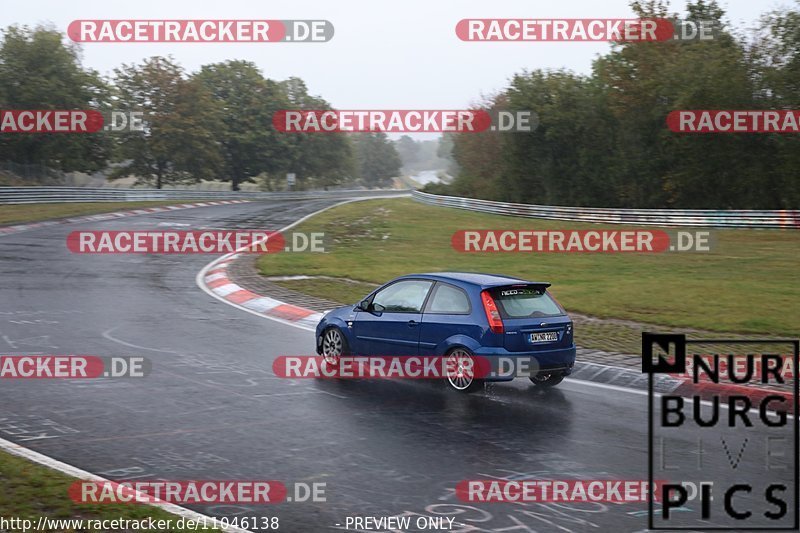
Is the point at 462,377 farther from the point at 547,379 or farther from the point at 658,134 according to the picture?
the point at 658,134

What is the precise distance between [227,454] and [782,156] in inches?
1592

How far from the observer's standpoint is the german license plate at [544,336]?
10.4 meters

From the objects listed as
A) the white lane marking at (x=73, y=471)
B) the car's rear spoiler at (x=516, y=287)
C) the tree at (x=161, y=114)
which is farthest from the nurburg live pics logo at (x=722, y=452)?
the tree at (x=161, y=114)

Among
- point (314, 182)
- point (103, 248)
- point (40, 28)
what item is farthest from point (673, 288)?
point (314, 182)

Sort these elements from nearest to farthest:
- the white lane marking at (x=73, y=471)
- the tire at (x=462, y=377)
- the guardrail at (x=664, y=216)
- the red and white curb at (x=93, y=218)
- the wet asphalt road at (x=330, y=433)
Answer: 1. the white lane marking at (x=73, y=471)
2. the wet asphalt road at (x=330, y=433)
3. the tire at (x=462, y=377)
4. the red and white curb at (x=93, y=218)
5. the guardrail at (x=664, y=216)

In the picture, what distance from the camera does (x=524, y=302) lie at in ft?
35.0

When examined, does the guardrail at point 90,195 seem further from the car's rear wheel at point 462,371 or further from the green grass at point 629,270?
the car's rear wheel at point 462,371

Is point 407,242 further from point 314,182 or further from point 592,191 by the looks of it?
point 314,182

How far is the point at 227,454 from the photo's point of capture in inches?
309

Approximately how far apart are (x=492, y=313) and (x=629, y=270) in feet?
48.9

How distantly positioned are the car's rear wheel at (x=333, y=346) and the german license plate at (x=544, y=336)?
2.79m

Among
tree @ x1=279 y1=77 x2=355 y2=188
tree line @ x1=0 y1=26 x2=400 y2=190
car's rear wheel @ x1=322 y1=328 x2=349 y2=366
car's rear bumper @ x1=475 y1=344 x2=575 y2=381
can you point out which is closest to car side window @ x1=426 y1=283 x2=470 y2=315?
car's rear bumper @ x1=475 y1=344 x2=575 y2=381

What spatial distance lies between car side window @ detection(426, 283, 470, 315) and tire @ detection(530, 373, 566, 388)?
1349 millimetres

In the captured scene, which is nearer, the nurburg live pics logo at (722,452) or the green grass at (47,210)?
the nurburg live pics logo at (722,452)
